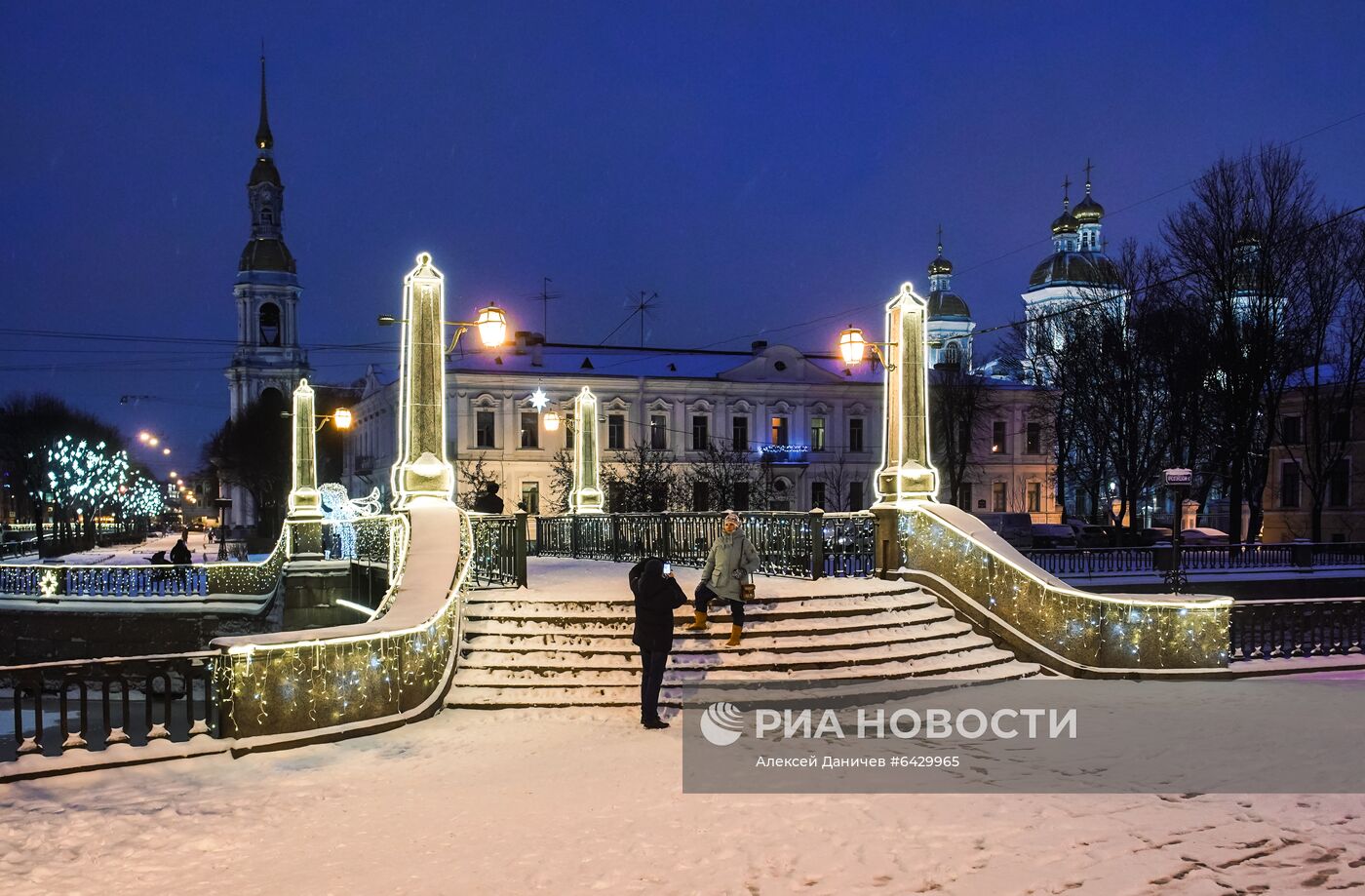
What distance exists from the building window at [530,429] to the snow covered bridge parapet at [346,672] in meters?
42.1

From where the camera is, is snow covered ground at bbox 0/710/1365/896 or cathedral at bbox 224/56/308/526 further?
cathedral at bbox 224/56/308/526

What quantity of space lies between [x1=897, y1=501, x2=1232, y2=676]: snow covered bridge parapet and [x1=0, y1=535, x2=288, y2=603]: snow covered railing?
19.5 meters

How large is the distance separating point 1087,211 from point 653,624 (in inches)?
3308

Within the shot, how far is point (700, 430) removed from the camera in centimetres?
5725

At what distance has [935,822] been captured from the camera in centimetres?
713

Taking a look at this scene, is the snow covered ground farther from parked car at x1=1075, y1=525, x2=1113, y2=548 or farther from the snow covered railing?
parked car at x1=1075, y1=525, x2=1113, y2=548

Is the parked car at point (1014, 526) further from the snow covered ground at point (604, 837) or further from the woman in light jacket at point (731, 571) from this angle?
the snow covered ground at point (604, 837)

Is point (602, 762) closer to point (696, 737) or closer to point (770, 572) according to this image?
point (696, 737)

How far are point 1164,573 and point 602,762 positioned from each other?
79.8 feet

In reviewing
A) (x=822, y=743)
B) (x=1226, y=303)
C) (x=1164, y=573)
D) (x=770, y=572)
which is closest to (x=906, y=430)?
(x=770, y=572)

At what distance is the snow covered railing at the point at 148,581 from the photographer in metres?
27.7

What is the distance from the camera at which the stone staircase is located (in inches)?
455

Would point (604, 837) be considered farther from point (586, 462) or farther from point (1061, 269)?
point (1061, 269)

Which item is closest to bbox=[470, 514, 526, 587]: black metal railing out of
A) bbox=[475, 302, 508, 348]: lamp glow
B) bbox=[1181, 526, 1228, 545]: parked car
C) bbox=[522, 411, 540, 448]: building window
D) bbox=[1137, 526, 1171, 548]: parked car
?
bbox=[475, 302, 508, 348]: lamp glow
